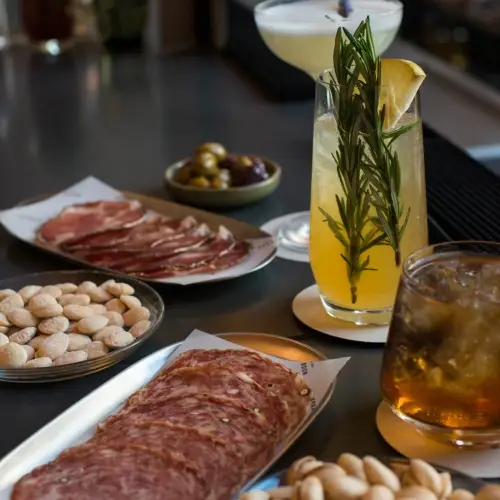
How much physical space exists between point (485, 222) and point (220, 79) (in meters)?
1.11

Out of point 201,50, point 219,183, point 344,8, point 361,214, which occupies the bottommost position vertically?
point 201,50

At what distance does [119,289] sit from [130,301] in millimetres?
28

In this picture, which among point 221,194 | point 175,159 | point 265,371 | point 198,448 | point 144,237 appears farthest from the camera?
point 175,159

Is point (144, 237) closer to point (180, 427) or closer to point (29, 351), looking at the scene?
point (29, 351)

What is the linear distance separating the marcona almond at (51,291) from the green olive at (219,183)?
0.36 metres

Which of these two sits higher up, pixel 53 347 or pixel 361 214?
pixel 361 214

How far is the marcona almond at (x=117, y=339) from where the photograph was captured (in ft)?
2.80

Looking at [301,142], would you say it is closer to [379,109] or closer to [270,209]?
[270,209]

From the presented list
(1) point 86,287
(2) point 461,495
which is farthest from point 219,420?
(1) point 86,287

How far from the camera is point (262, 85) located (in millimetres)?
1990

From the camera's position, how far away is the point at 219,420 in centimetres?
71

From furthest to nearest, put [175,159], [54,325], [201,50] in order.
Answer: [201,50]
[175,159]
[54,325]

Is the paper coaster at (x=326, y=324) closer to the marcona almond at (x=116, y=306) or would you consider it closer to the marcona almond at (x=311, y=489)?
the marcona almond at (x=116, y=306)

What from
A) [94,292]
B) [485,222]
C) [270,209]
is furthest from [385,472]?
[270,209]
